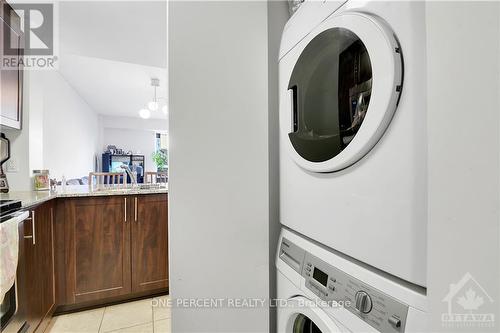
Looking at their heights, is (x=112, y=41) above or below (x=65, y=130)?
above

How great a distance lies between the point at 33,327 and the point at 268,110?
6.08ft

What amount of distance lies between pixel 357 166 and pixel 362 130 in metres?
0.10

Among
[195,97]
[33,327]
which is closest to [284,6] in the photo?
[195,97]

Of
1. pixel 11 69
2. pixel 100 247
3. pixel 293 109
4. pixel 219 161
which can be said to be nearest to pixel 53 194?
pixel 100 247

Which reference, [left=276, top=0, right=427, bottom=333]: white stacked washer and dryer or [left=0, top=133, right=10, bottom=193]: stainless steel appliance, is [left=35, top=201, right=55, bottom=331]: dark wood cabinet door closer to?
[left=0, top=133, right=10, bottom=193]: stainless steel appliance

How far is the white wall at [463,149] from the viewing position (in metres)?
0.36

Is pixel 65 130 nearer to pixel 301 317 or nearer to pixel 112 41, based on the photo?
pixel 112 41

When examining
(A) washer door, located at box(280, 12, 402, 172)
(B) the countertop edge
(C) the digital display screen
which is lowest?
(C) the digital display screen

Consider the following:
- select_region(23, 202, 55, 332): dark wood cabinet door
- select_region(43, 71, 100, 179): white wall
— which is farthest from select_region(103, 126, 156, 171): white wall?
select_region(23, 202, 55, 332): dark wood cabinet door

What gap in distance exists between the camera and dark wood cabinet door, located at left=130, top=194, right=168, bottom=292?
203 cm

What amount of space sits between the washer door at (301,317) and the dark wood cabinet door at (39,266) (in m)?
1.42

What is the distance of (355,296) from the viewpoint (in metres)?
0.63

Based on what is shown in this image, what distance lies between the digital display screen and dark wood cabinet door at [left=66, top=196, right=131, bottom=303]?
5.70 feet

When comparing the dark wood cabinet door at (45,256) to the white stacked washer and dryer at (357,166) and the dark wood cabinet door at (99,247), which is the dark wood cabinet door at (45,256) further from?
the white stacked washer and dryer at (357,166)
